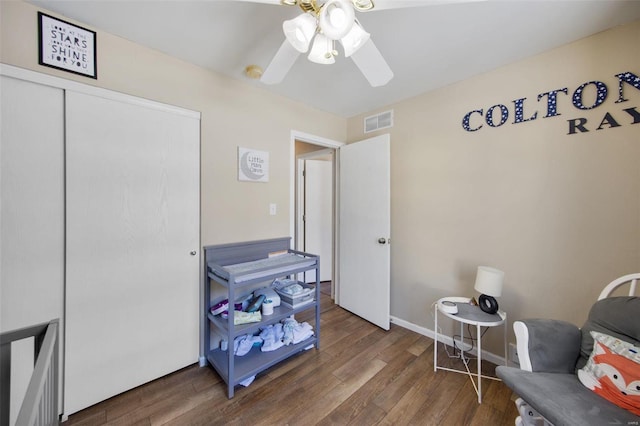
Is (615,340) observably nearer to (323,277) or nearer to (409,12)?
(409,12)

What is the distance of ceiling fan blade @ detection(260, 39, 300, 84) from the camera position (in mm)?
1228

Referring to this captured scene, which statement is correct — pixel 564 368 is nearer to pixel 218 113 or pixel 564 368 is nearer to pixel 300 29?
pixel 300 29

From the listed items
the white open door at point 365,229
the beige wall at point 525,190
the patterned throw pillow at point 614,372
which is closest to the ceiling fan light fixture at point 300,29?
the white open door at point 365,229

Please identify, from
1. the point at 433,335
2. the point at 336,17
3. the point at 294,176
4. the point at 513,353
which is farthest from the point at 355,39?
the point at 433,335

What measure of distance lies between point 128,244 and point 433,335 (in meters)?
2.66

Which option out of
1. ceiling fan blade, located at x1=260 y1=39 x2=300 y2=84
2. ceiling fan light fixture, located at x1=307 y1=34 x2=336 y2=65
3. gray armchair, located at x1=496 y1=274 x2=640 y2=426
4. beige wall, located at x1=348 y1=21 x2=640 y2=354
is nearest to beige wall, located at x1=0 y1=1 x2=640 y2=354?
beige wall, located at x1=348 y1=21 x2=640 y2=354

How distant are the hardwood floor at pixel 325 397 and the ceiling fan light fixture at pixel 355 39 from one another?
202cm

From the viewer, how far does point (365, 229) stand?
8.55 ft

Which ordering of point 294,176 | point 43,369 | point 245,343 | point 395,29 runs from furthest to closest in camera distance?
1. point 294,176
2. point 245,343
3. point 395,29
4. point 43,369

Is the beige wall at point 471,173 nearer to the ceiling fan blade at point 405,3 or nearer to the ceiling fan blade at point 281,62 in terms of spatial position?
the ceiling fan blade at point 281,62

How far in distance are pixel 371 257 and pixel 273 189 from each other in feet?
4.10

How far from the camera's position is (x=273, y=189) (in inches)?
91.9

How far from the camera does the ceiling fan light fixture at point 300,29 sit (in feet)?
3.39

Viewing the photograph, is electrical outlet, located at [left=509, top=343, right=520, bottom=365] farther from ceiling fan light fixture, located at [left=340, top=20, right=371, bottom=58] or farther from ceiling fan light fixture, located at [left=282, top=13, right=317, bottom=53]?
ceiling fan light fixture, located at [left=282, top=13, right=317, bottom=53]
